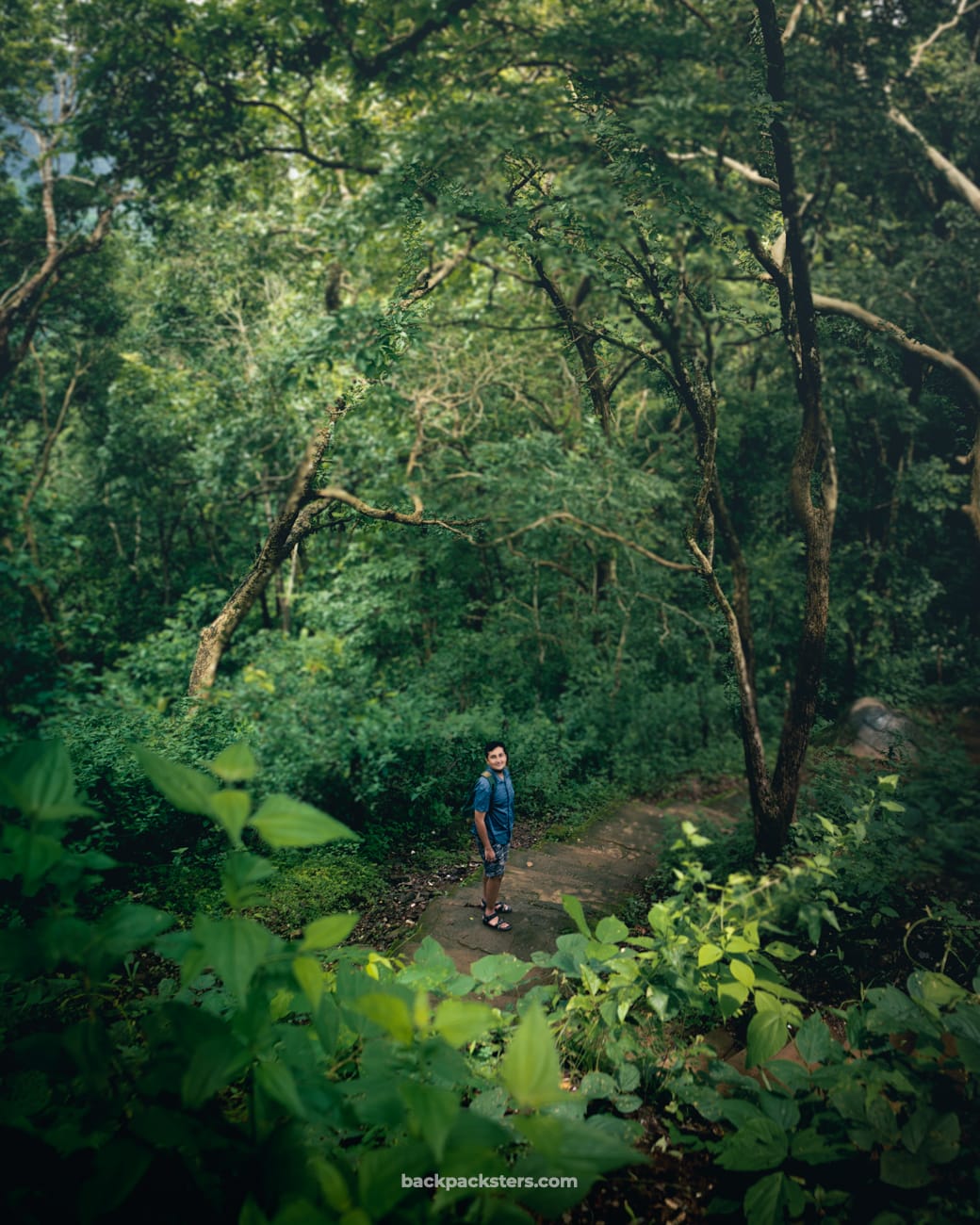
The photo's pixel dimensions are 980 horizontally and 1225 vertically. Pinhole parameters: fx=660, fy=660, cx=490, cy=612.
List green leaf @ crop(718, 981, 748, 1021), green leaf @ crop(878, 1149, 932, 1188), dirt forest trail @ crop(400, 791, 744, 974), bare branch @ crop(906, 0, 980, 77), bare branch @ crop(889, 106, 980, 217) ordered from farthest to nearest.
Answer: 1. bare branch @ crop(889, 106, 980, 217)
2. bare branch @ crop(906, 0, 980, 77)
3. dirt forest trail @ crop(400, 791, 744, 974)
4. green leaf @ crop(718, 981, 748, 1021)
5. green leaf @ crop(878, 1149, 932, 1188)

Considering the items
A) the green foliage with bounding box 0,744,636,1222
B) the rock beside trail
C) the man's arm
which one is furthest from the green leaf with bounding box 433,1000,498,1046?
the rock beside trail

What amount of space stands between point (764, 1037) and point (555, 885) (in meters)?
3.85

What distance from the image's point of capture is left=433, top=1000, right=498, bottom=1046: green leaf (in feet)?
3.70

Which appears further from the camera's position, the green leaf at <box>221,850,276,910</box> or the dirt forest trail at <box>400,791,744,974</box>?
the dirt forest trail at <box>400,791,744,974</box>

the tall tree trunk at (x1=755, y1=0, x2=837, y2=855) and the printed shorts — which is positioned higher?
the tall tree trunk at (x1=755, y1=0, x2=837, y2=855)

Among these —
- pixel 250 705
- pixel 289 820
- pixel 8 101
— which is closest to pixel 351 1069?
pixel 289 820

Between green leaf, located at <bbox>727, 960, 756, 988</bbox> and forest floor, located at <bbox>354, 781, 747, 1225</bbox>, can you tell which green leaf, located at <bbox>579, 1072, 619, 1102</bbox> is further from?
green leaf, located at <bbox>727, 960, 756, 988</bbox>

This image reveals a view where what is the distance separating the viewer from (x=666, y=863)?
18.7 ft

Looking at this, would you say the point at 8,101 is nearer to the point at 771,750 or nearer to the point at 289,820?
the point at 289,820

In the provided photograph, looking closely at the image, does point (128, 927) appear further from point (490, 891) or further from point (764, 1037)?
point (490, 891)

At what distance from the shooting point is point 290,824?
40.8 inches

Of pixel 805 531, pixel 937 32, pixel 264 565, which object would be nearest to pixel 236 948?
pixel 805 531

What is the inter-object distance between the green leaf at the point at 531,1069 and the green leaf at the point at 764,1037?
1031 millimetres

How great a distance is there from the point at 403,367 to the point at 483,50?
11.2 ft
